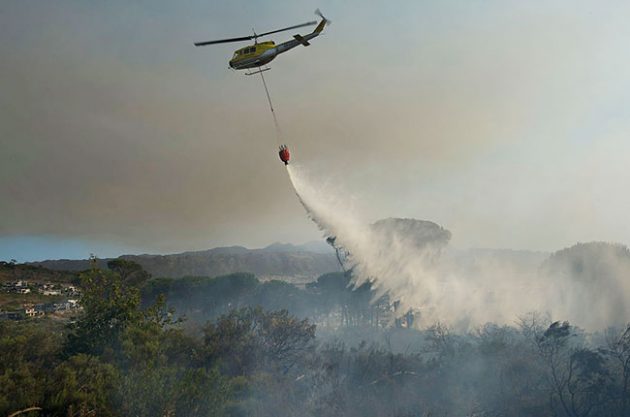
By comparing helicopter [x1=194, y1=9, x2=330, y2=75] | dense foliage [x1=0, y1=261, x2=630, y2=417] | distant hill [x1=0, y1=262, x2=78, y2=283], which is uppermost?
helicopter [x1=194, y1=9, x2=330, y2=75]

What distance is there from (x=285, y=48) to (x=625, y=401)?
140 feet

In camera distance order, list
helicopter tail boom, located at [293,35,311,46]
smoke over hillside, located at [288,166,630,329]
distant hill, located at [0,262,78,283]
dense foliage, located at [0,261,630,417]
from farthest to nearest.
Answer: distant hill, located at [0,262,78,283], smoke over hillside, located at [288,166,630,329], helicopter tail boom, located at [293,35,311,46], dense foliage, located at [0,261,630,417]

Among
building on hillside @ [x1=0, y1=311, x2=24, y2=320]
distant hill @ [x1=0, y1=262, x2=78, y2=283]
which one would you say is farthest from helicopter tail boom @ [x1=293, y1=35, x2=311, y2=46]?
distant hill @ [x1=0, y1=262, x2=78, y2=283]

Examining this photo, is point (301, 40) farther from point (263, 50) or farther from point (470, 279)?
point (470, 279)

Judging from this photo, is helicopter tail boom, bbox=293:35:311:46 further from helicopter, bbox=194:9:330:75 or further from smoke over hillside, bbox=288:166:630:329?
smoke over hillside, bbox=288:166:630:329

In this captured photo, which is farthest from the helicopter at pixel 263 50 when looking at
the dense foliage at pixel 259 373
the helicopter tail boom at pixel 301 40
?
the dense foliage at pixel 259 373

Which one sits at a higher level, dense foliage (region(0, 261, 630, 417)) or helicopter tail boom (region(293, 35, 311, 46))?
helicopter tail boom (region(293, 35, 311, 46))

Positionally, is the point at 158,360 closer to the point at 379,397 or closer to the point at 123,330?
the point at 123,330

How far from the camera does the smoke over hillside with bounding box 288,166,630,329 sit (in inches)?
2611

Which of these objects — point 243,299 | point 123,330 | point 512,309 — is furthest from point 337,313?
point 123,330

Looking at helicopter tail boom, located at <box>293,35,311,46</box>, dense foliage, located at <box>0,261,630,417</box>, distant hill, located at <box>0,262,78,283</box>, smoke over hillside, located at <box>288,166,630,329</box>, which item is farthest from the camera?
distant hill, located at <box>0,262,78,283</box>

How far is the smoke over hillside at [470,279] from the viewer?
66.3 metres

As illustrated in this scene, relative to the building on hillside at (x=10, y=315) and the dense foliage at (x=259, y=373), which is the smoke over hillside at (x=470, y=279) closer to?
the dense foliage at (x=259, y=373)

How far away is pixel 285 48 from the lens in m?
37.8
